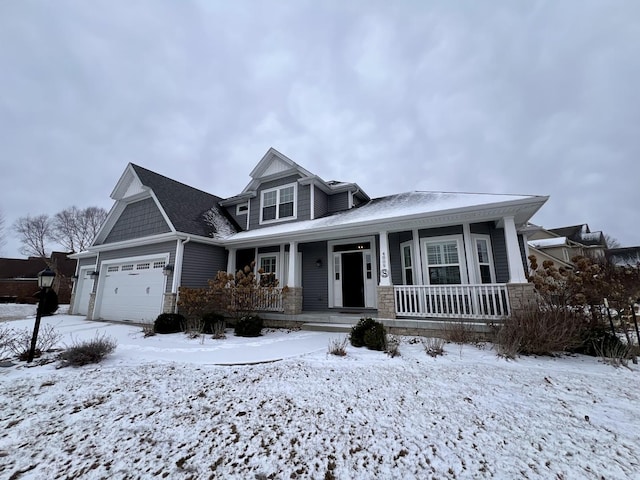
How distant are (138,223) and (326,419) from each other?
11872 millimetres

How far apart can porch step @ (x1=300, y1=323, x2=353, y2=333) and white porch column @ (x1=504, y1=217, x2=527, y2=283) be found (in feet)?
14.2

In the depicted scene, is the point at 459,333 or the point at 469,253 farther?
the point at 469,253

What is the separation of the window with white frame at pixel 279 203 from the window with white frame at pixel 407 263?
4641mm

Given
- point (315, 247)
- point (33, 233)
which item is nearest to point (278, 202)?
point (315, 247)

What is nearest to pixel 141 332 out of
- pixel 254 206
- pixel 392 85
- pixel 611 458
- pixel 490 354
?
pixel 254 206

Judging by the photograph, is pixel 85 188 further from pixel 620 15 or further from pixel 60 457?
pixel 620 15

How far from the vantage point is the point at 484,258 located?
25.1 ft

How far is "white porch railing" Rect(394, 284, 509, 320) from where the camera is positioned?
6.30 m

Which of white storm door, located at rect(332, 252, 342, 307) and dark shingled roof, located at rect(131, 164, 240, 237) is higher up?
dark shingled roof, located at rect(131, 164, 240, 237)

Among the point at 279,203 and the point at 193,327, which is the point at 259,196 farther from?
the point at 193,327

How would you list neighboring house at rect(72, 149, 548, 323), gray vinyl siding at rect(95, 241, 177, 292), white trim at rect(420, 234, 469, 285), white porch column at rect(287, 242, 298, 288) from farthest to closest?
gray vinyl siding at rect(95, 241, 177, 292) < white porch column at rect(287, 242, 298, 288) < white trim at rect(420, 234, 469, 285) < neighboring house at rect(72, 149, 548, 323)

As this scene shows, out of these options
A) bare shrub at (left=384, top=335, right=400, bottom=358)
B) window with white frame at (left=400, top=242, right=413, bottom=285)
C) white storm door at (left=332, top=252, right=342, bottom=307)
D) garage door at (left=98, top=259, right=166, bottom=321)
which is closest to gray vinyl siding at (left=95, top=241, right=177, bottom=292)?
garage door at (left=98, top=259, right=166, bottom=321)

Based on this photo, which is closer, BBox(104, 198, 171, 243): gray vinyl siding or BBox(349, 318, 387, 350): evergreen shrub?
BBox(349, 318, 387, 350): evergreen shrub

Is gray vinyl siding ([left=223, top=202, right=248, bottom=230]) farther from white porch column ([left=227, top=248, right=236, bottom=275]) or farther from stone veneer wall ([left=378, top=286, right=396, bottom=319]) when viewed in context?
stone veneer wall ([left=378, top=286, right=396, bottom=319])
